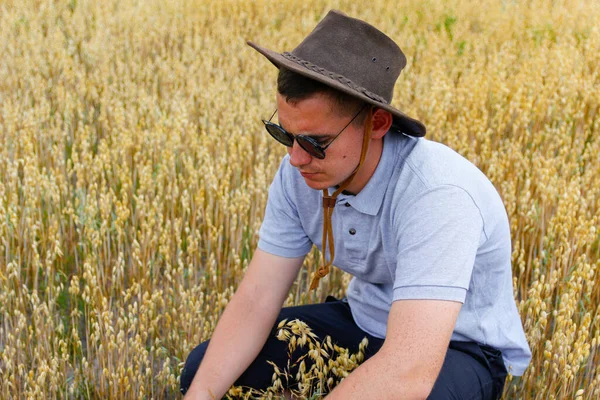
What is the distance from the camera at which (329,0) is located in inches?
306

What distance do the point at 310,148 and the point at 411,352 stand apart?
580 mm

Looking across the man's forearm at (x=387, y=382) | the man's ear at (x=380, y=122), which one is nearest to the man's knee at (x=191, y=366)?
the man's forearm at (x=387, y=382)

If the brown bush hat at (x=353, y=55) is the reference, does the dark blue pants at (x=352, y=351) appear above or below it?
below

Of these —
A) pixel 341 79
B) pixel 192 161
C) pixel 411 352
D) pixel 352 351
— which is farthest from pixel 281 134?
pixel 192 161

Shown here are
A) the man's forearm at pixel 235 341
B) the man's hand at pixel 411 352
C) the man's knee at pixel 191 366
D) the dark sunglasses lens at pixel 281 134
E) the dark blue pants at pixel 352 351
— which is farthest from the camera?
the man's knee at pixel 191 366

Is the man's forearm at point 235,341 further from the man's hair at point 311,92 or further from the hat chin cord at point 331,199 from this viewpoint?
the man's hair at point 311,92

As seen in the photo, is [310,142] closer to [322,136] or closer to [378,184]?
[322,136]

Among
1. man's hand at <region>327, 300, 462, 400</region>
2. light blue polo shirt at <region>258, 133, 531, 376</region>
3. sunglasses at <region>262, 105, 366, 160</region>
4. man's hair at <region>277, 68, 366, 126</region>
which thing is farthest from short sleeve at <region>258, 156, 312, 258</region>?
man's hand at <region>327, 300, 462, 400</region>

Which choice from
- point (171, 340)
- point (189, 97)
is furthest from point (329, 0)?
point (171, 340)

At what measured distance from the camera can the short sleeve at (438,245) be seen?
175 centimetres

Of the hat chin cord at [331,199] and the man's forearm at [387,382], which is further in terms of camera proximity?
the hat chin cord at [331,199]

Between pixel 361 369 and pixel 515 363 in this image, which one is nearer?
pixel 361 369

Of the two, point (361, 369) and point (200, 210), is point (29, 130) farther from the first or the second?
point (361, 369)

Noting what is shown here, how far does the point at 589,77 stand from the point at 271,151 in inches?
95.0
